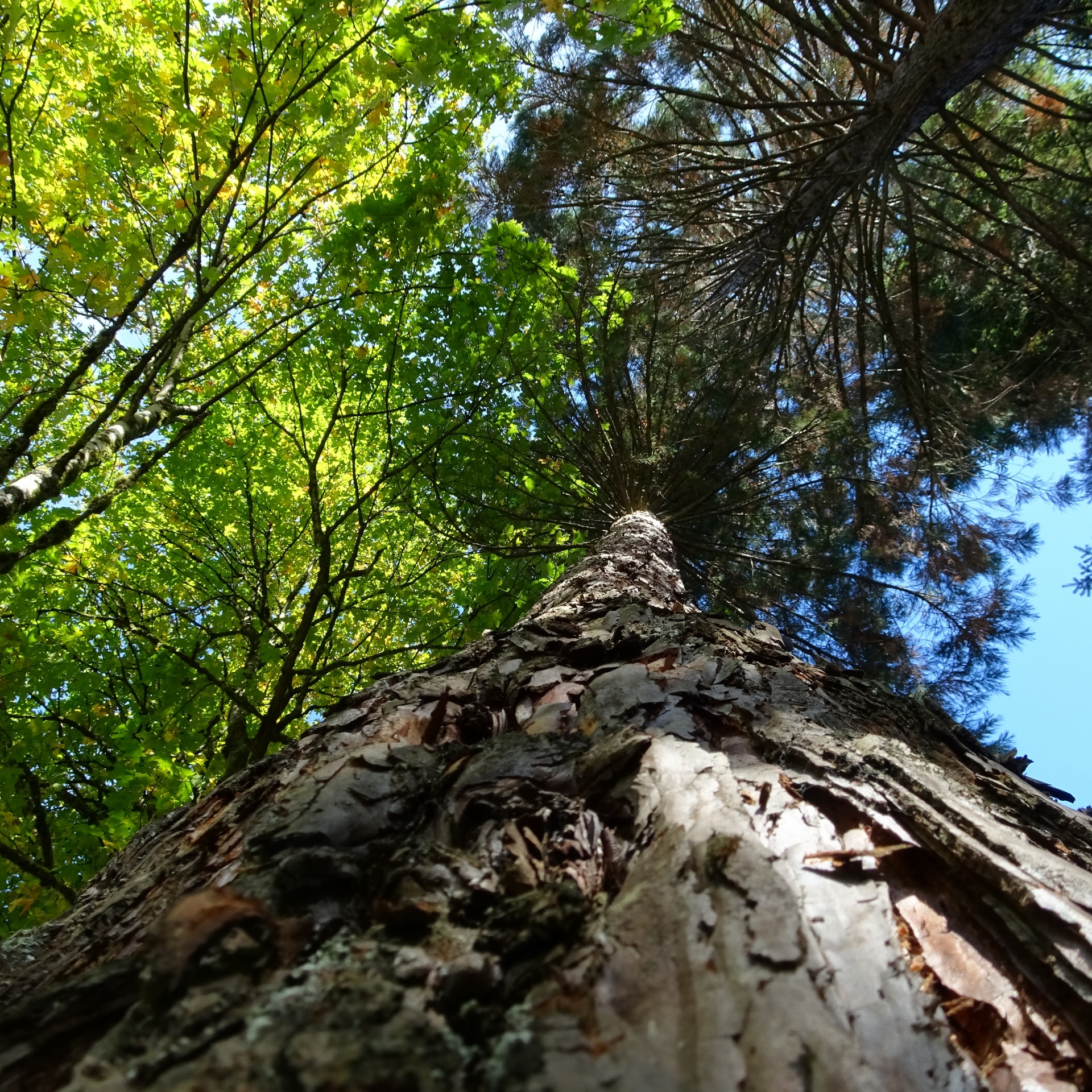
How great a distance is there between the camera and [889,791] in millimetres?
1135

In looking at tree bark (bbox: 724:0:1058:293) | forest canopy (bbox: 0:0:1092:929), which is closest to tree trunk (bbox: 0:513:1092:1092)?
forest canopy (bbox: 0:0:1092:929)

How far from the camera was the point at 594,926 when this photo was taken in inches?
32.1

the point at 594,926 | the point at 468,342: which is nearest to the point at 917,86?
the point at 468,342

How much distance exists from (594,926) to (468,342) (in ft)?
16.0

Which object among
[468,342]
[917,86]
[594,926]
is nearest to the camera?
[594,926]

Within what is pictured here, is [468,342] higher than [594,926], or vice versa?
[468,342]

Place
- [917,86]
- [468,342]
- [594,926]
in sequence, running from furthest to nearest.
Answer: [468,342], [917,86], [594,926]

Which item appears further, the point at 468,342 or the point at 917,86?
the point at 468,342

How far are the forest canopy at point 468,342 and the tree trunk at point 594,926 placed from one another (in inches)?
110

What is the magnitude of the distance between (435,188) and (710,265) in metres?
4.02

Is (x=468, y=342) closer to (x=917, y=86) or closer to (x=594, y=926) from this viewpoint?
(x=917, y=86)

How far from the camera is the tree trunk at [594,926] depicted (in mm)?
638

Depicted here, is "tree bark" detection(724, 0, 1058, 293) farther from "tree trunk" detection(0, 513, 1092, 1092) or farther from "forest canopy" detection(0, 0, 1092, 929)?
"tree trunk" detection(0, 513, 1092, 1092)

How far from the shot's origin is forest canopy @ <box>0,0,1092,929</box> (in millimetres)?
4043
